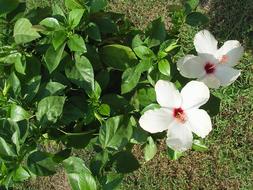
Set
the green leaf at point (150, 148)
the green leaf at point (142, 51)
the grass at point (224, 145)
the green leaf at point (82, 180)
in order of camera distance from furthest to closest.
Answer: the grass at point (224, 145), the green leaf at point (150, 148), the green leaf at point (142, 51), the green leaf at point (82, 180)

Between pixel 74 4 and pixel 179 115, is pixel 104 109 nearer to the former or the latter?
pixel 179 115

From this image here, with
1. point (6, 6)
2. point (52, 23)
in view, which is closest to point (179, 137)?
point (52, 23)

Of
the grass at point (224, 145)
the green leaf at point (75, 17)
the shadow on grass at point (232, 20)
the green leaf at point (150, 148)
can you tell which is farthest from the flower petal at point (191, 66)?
the shadow on grass at point (232, 20)

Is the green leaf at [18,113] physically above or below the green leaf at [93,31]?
below

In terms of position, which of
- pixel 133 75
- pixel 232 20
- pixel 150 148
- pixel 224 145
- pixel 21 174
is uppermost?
pixel 133 75

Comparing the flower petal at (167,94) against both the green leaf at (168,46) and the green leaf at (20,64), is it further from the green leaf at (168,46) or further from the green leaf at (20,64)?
the green leaf at (20,64)

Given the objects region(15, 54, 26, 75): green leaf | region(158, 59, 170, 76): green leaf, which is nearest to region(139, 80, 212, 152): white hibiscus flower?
region(158, 59, 170, 76): green leaf
